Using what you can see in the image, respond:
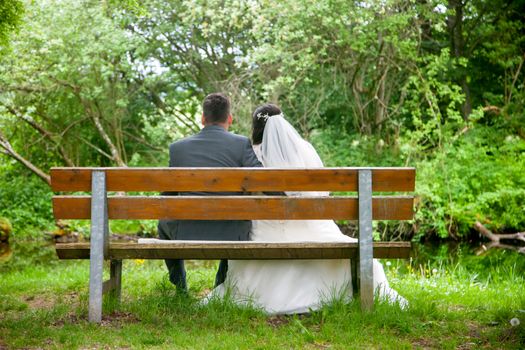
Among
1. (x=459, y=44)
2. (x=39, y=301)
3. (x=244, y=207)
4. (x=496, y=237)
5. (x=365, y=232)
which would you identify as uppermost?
(x=459, y=44)

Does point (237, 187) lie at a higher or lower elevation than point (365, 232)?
higher

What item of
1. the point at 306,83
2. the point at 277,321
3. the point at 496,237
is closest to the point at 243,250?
the point at 277,321

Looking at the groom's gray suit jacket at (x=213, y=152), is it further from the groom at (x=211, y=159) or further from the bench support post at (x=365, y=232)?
the bench support post at (x=365, y=232)

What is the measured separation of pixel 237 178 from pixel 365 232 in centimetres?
87

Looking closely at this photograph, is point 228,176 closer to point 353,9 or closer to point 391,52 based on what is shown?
point 353,9

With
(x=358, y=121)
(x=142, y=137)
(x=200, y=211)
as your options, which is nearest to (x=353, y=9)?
(x=358, y=121)

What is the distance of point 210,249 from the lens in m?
4.42

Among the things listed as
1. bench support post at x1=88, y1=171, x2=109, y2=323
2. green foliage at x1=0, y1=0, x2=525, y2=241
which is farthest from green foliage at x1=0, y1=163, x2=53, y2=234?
bench support post at x1=88, y1=171, x2=109, y2=323

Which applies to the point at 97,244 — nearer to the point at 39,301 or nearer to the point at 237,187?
the point at 237,187

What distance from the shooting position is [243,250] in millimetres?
4438

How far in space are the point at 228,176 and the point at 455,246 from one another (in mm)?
9880

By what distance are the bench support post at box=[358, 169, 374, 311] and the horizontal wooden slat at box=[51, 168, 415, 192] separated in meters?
0.05

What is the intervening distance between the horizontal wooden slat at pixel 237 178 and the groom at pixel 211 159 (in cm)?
54

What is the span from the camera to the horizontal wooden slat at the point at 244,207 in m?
4.45
